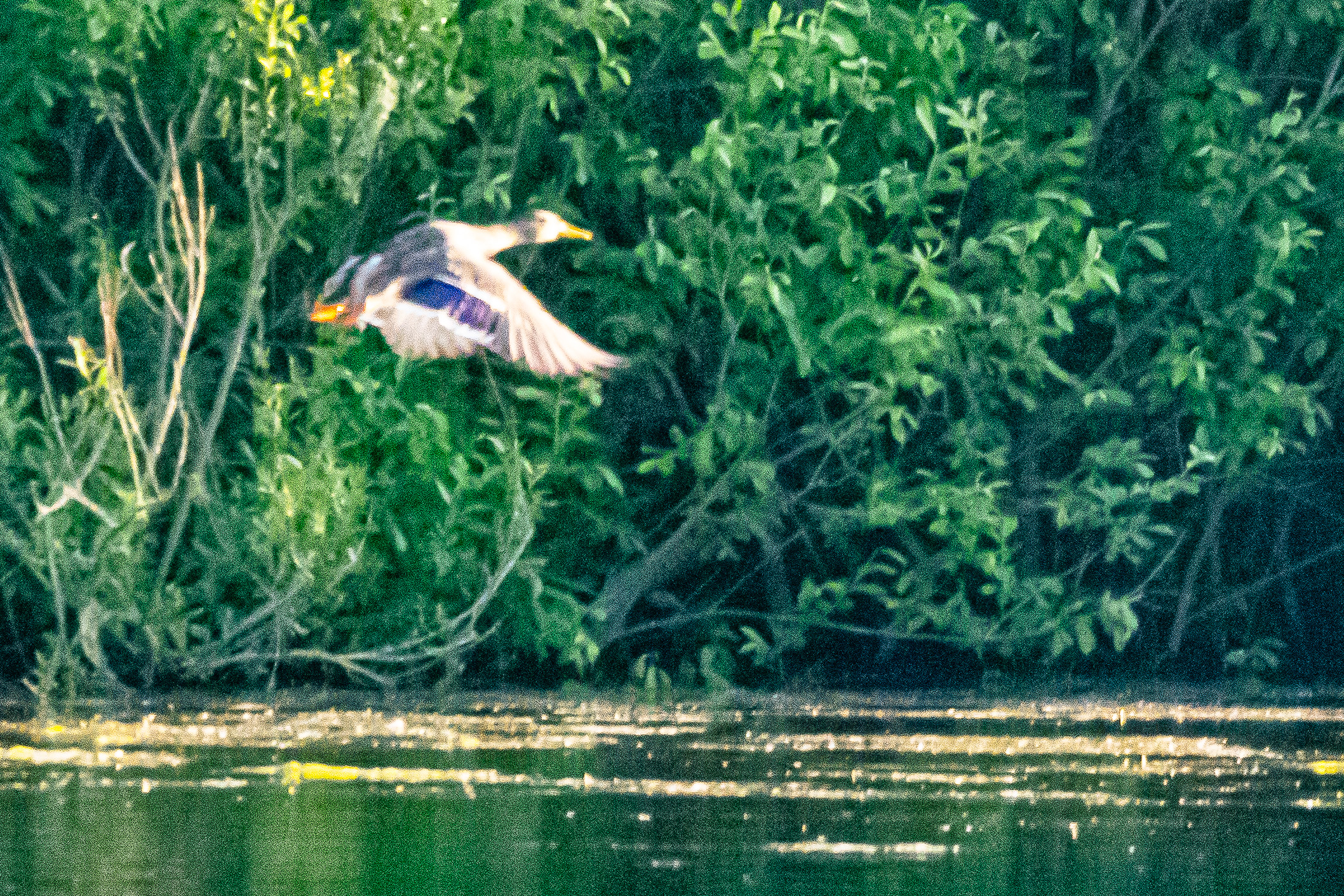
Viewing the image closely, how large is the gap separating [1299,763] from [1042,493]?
4366 mm

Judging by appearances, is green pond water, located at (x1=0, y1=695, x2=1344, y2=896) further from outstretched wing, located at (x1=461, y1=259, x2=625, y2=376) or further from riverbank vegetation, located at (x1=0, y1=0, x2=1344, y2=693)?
outstretched wing, located at (x1=461, y1=259, x2=625, y2=376)

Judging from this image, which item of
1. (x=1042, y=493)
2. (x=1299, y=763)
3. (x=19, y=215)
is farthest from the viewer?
(x=1042, y=493)

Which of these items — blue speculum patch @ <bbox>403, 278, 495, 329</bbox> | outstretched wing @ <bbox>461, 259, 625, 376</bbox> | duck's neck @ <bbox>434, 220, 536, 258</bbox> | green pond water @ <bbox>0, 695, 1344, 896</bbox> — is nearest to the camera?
green pond water @ <bbox>0, 695, 1344, 896</bbox>

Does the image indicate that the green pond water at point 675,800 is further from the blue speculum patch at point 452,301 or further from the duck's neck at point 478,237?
the duck's neck at point 478,237

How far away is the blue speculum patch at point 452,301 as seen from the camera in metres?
9.92

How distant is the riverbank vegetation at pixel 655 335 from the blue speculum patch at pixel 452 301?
153 cm

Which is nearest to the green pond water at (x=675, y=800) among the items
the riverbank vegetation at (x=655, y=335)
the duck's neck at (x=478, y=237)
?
the riverbank vegetation at (x=655, y=335)

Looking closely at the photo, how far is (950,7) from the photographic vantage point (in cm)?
1191

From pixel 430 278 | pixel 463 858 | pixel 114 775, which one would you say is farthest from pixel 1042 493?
pixel 463 858

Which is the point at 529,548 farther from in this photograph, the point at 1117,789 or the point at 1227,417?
the point at 1117,789

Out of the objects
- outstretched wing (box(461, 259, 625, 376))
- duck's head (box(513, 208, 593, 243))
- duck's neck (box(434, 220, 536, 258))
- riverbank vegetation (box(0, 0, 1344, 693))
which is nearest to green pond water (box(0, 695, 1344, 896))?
riverbank vegetation (box(0, 0, 1344, 693))

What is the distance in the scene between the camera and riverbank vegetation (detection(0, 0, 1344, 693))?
37.9ft

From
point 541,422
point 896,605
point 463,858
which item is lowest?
point 463,858

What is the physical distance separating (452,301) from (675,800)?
263 centimetres
